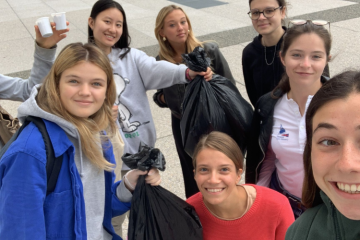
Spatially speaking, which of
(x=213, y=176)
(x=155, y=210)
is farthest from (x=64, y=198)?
(x=213, y=176)

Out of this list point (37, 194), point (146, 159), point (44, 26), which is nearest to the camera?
point (37, 194)

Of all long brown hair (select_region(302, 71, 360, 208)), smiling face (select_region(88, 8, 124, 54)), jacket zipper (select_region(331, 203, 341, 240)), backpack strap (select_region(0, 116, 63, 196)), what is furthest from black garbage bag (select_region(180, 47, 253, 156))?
jacket zipper (select_region(331, 203, 341, 240))

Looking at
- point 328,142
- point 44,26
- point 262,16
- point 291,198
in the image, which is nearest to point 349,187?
point 328,142

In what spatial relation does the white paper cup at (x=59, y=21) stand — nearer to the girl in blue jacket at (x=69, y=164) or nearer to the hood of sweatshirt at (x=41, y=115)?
the girl in blue jacket at (x=69, y=164)

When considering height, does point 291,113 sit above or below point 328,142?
below

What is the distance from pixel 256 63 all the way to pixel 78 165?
166cm

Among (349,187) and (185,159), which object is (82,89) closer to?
(349,187)

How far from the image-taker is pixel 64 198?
1.50 meters

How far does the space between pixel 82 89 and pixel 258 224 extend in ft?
3.40

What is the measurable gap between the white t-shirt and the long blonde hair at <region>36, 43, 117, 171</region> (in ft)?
2.99

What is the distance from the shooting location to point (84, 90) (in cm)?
164

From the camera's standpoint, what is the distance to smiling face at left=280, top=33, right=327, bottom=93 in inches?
77.9

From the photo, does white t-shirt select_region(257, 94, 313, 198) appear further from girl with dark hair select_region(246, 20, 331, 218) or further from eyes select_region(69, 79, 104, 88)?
eyes select_region(69, 79, 104, 88)

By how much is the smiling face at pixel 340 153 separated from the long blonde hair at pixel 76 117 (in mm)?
1026
